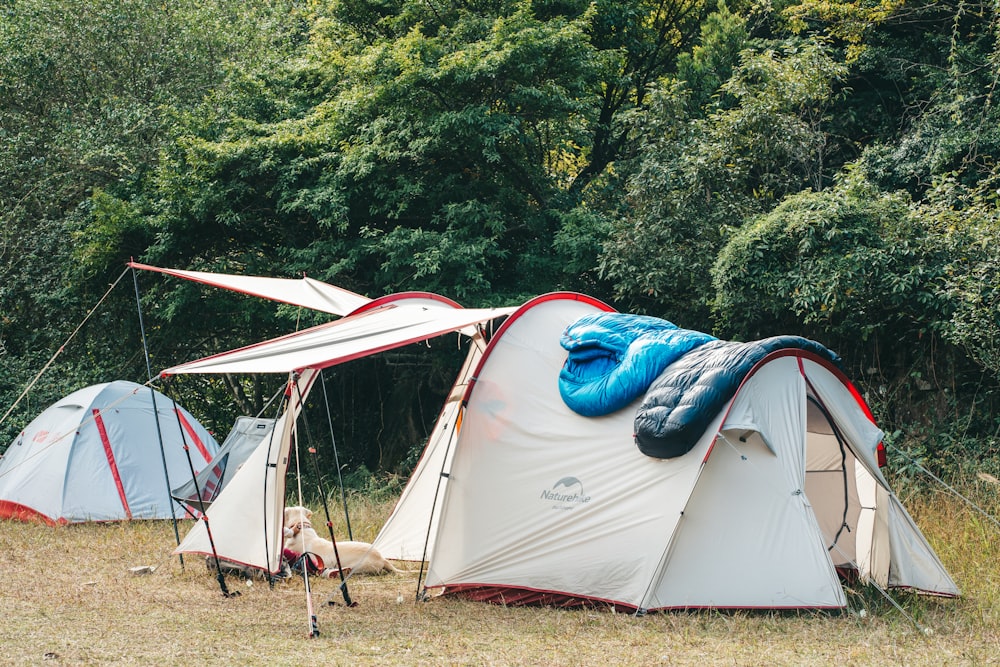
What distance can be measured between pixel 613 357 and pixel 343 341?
67.6 inches

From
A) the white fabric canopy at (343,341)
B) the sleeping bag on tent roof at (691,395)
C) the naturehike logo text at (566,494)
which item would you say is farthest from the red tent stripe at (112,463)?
the sleeping bag on tent roof at (691,395)

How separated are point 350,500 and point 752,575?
595 centimetres

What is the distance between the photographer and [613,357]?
20.4ft

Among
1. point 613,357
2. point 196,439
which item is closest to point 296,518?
point 613,357

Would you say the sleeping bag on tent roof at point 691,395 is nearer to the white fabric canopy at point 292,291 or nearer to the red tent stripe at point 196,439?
the white fabric canopy at point 292,291

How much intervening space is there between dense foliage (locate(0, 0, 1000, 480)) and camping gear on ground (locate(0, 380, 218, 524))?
2.23 m

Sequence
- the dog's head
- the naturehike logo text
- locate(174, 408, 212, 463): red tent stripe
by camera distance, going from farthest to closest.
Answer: locate(174, 408, 212, 463): red tent stripe, the dog's head, the naturehike logo text

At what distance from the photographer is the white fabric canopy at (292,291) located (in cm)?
733

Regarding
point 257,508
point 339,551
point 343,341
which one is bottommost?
point 339,551

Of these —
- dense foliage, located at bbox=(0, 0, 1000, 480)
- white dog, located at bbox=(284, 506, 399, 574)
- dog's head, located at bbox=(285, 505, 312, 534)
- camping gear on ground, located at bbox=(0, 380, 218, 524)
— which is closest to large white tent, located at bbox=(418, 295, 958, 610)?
white dog, located at bbox=(284, 506, 399, 574)

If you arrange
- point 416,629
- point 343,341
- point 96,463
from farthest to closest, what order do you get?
point 96,463, point 343,341, point 416,629

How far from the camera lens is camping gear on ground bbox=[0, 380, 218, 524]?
9.37 meters

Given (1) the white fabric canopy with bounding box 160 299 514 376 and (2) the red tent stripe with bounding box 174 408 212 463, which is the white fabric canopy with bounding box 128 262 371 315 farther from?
(2) the red tent stripe with bounding box 174 408 212 463

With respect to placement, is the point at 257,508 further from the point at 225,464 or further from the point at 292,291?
the point at 292,291
